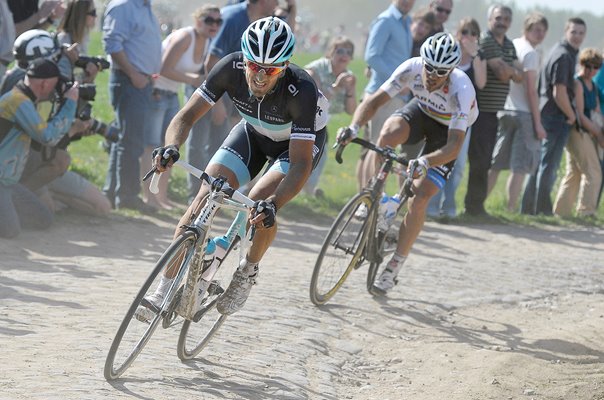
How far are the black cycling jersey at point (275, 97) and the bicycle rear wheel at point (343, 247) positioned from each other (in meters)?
2.23

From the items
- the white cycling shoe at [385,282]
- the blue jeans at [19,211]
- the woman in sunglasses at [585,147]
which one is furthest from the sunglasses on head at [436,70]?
the woman in sunglasses at [585,147]

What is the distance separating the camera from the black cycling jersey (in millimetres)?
7645

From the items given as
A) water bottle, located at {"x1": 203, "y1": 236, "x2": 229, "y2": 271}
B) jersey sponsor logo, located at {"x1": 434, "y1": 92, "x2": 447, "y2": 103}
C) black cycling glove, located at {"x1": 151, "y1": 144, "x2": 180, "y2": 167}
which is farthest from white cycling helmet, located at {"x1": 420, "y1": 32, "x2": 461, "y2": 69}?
black cycling glove, located at {"x1": 151, "y1": 144, "x2": 180, "y2": 167}

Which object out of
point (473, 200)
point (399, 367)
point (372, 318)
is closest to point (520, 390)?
point (399, 367)

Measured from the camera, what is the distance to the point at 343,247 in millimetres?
10227

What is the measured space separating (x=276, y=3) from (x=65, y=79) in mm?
3192

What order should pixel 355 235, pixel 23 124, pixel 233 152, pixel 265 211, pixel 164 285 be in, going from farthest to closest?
1. pixel 23 124
2. pixel 355 235
3. pixel 233 152
4. pixel 164 285
5. pixel 265 211

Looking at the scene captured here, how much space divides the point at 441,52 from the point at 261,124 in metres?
2.58

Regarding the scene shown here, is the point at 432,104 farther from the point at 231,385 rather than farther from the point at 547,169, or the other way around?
the point at 547,169

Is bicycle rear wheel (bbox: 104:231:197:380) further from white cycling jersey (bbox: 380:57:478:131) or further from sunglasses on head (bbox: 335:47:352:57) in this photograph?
sunglasses on head (bbox: 335:47:352:57)

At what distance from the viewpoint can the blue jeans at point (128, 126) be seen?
41.3 ft

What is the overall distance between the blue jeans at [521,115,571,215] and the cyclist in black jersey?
8.44 meters

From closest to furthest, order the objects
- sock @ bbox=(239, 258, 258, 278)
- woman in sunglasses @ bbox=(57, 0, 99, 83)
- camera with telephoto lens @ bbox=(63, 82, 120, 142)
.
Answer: sock @ bbox=(239, 258, 258, 278) → camera with telephoto lens @ bbox=(63, 82, 120, 142) → woman in sunglasses @ bbox=(57, 0, 99, 83)

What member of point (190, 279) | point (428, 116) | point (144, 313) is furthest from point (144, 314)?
point (428, 116)
